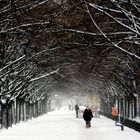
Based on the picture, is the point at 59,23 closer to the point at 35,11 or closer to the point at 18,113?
the point at 35,11

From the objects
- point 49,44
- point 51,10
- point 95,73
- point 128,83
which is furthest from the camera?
point 95,73

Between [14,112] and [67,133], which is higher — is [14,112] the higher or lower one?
the higher one

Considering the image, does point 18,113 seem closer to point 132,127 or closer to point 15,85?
point 15,85

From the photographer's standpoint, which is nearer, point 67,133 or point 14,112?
point 67,133

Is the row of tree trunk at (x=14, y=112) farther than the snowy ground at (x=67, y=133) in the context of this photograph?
Yes

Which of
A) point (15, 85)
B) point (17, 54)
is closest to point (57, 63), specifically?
point (15, 85)

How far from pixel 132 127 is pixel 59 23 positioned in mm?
17160

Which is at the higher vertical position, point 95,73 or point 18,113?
point 95,73

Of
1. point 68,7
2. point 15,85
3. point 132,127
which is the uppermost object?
point 68,7

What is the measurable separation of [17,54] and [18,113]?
1862 cm

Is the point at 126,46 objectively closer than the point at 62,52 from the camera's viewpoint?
Answer: Yes

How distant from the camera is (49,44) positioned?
3453 centimetres

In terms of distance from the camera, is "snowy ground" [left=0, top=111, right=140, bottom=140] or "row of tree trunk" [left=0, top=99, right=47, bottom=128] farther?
"row of tree trunk" [left=0, top=99, right=47, bottom=128]

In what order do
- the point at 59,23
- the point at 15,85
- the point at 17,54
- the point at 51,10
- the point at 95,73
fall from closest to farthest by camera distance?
the point at 51,10, the point at 59,23, the point at 17,54, the point at 15,85, the point at 95,73
